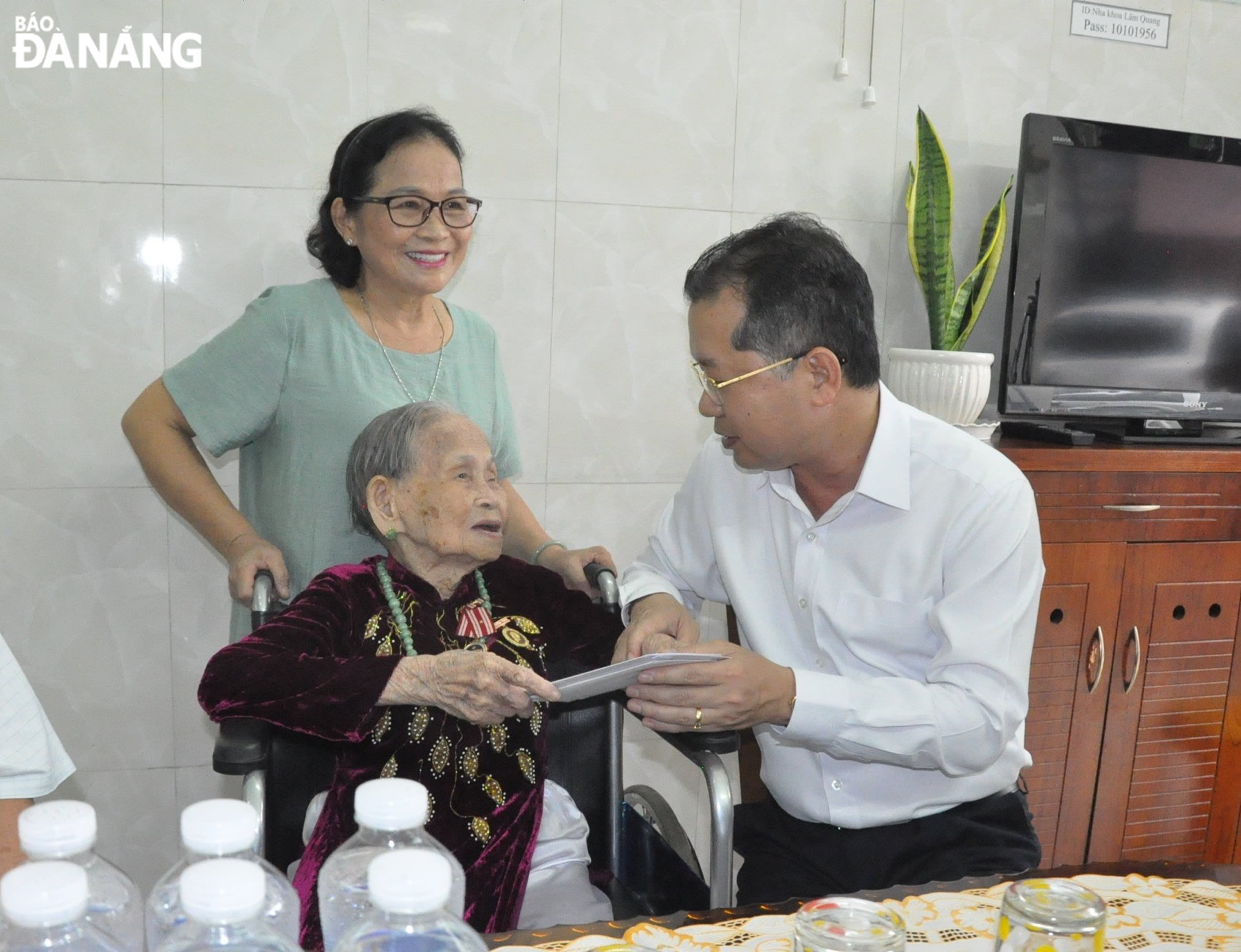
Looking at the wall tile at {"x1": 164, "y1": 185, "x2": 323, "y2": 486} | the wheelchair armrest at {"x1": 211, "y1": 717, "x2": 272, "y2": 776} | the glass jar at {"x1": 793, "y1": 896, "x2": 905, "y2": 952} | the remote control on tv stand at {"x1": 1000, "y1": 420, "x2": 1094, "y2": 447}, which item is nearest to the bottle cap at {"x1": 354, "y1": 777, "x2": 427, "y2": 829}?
the glass jar at {"x1": 793, "y1": 896, "x2": 905, "y2": 952}

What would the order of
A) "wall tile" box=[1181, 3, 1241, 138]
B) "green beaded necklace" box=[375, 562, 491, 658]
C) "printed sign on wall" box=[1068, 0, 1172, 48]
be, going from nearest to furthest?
"green beaded necklace" box=[375, 562, 491, 658]
"printed sign on wall" box=[1068, 0, 1172, 48]
"wall tile" box=[1181, 3, 1241, 138]

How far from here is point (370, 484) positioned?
185 centimetres

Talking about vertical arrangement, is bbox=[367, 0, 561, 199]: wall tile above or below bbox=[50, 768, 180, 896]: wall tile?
above

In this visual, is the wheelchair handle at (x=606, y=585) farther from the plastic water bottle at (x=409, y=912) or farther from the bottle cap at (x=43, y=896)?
the bottle cap at (x=43, y=896)

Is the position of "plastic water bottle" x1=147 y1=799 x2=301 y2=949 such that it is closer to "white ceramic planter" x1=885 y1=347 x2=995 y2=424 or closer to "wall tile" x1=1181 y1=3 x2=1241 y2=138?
"white ceramic planter" x1=885 y1=347 x2=995 y2=424

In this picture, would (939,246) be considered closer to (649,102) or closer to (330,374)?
(649,102)

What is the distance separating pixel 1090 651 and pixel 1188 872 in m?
1.75

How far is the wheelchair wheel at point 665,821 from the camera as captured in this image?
192cm

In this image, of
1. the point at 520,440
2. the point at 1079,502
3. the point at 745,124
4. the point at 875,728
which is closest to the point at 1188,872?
the point at 875,728

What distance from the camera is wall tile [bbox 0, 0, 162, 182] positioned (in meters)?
2.54

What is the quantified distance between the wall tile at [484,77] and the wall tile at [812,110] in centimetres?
58

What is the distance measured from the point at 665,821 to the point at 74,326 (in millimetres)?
1905

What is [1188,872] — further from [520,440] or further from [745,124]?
[745,124]

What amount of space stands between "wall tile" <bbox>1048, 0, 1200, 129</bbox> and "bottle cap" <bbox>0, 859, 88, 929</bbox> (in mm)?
3490
